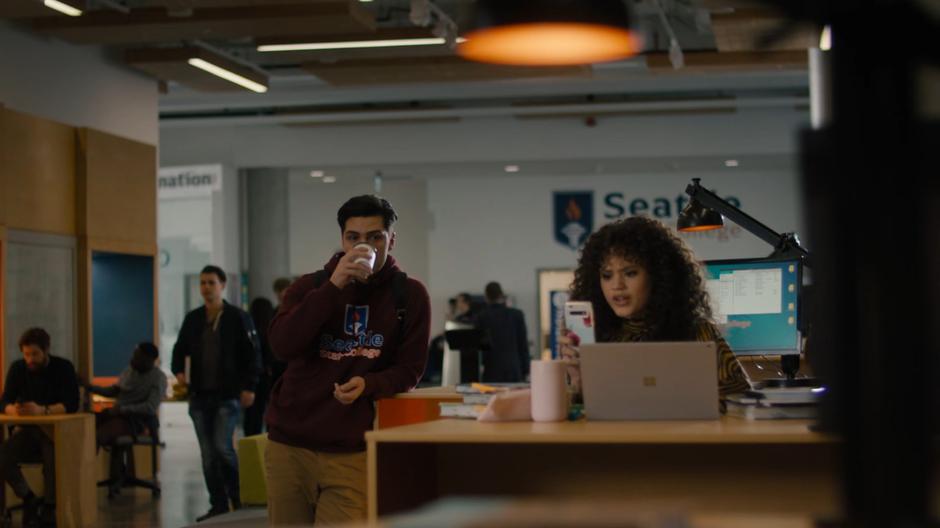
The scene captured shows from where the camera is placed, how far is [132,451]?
31.1 ft

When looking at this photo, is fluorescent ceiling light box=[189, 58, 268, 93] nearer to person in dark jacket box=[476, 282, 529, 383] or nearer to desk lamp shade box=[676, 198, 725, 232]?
person in dark jacket box=[476, 282, 529, 383]

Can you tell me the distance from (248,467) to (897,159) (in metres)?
5.79

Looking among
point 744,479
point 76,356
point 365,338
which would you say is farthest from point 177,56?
point 744,479

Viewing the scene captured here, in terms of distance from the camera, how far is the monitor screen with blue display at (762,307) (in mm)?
5000

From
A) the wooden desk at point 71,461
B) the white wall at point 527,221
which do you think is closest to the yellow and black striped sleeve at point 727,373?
the wooden desk at point 71,461

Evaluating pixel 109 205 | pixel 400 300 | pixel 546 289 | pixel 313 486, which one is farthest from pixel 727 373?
pixel 546 289

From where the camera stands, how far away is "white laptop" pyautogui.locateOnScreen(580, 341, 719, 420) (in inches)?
119

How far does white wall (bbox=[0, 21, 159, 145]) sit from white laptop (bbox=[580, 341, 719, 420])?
7197 mm

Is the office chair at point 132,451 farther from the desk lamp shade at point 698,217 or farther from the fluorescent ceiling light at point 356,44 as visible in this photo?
the desk lamp shade at point 698,217

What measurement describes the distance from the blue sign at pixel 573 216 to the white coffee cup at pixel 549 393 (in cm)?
1429

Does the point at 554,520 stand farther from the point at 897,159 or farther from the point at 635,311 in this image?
the point at 635,311

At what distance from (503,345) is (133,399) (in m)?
3.34

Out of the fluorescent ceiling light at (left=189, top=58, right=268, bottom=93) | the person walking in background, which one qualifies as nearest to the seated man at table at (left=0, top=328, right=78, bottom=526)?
the person walking in background

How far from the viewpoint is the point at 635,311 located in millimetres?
3578
